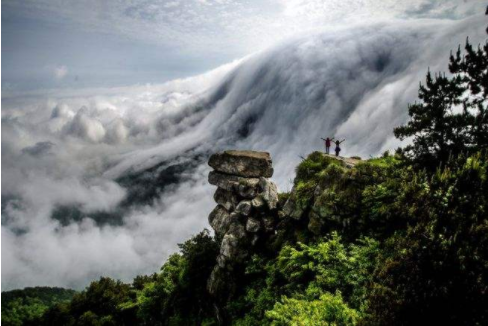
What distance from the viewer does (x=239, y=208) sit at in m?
25.2

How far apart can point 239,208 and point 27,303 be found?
12711 centimetres

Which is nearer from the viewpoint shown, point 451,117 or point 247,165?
point 451,117

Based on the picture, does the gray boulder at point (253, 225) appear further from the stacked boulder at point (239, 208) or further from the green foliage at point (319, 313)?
the green foliage at point (319, 313)

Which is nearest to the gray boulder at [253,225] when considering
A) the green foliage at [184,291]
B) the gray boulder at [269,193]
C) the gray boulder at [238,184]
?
the gray boulder at [269,193]

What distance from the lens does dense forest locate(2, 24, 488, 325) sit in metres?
8.72

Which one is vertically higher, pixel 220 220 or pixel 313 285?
pixel 220 220

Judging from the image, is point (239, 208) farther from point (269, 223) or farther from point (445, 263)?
point (445, 263)

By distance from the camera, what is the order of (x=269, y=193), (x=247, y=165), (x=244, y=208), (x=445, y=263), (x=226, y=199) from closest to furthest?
(x=445, y=263) < (x=244, y=208) < (x=269, y=193) < (x=226, y=199) < (x=247, y=165)

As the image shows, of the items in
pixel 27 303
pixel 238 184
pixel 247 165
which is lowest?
pixel 27 303

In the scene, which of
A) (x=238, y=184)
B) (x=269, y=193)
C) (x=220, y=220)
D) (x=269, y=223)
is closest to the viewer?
(x=269, y=223)

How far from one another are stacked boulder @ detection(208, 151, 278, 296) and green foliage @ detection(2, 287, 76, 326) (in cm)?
5488

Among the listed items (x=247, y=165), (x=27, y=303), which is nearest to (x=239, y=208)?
(x=247, y=165)

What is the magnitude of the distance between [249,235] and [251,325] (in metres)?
7.07

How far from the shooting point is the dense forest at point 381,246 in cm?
872
